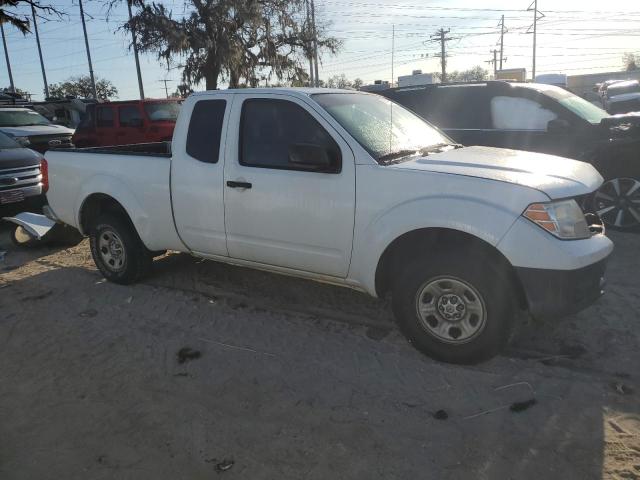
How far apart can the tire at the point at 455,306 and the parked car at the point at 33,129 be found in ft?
39.7

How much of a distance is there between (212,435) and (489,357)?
178 centimetres

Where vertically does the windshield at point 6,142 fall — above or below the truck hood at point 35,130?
below

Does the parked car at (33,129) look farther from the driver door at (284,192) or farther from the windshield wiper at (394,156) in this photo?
the windshield wiper at (394,156)

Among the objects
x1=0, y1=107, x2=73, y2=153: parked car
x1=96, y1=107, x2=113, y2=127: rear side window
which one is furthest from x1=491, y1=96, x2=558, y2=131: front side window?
x1=96, y1=107, x2=113, y2=127: rear side window

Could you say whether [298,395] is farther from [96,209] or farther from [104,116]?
[104,116]

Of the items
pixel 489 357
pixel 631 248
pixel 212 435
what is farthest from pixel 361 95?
pixel 631 248

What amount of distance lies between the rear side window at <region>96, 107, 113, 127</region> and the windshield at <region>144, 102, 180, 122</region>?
44.5 inches

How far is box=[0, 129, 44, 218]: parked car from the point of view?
8.38 metres

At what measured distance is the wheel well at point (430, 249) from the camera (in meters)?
3.27

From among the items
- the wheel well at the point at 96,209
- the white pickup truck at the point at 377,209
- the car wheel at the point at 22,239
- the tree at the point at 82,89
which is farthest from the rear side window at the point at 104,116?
the tree at the point at 82,89

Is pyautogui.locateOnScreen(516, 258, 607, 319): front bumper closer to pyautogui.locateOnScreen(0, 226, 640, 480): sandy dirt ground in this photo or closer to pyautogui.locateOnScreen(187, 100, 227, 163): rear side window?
pyautogui.locateOnScreen(0, 226, 640, 480): sandy dirt ground

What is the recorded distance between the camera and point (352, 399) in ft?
10.5

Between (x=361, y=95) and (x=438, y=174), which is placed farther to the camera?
(x=361, y=95)

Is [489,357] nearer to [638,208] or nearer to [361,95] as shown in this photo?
[361,95]
